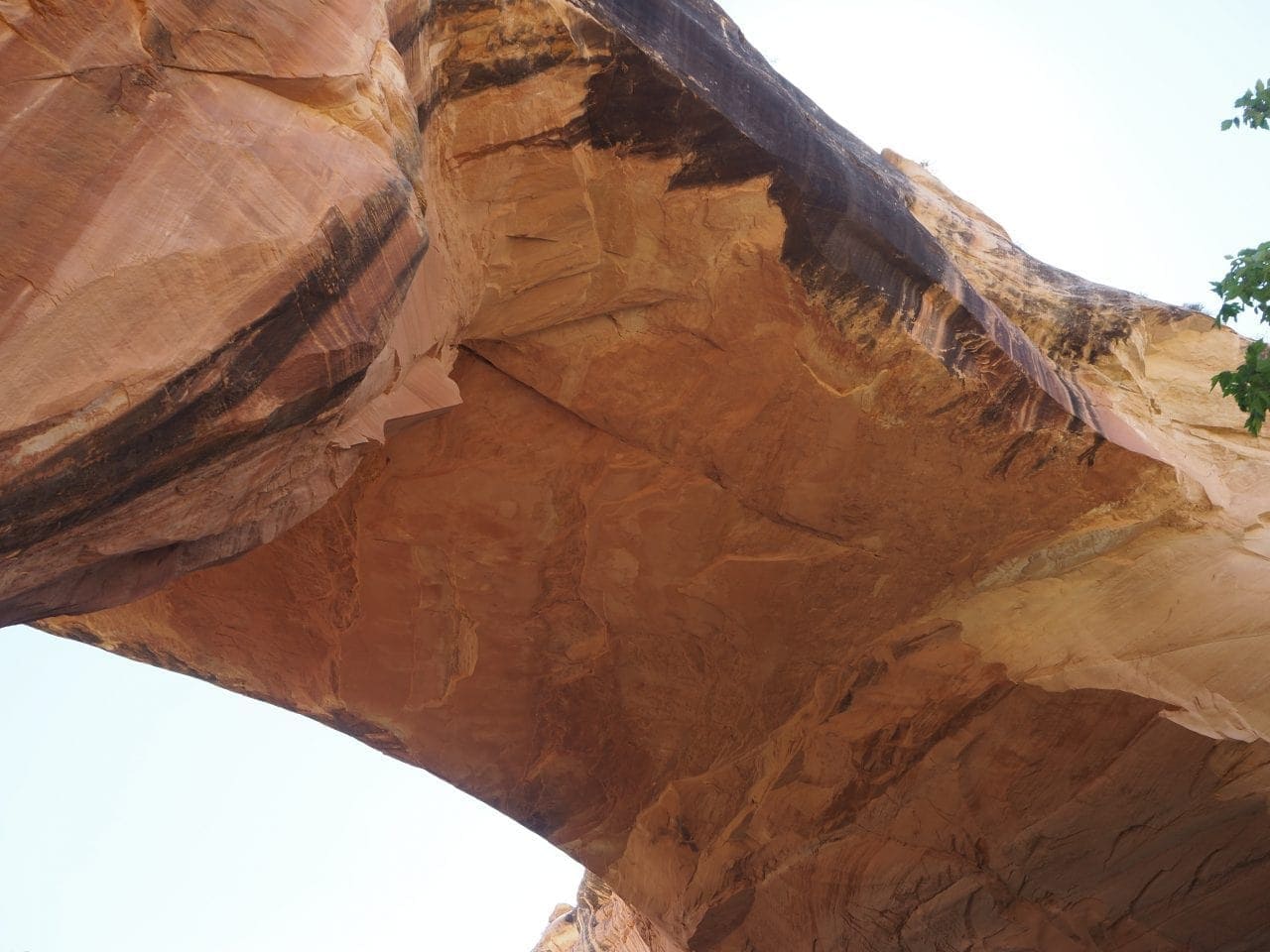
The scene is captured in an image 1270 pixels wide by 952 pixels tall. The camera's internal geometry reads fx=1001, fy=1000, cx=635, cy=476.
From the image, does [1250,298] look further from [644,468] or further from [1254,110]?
[644,468]

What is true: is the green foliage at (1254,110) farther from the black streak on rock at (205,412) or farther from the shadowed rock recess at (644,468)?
the black streak on rock at (205,412)

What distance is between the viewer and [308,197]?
13.5ft

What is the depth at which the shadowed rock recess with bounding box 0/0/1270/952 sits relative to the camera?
382 cm

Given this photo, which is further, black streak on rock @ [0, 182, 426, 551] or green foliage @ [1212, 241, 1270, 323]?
green foliage @ [1212, 241, 1270, 323]

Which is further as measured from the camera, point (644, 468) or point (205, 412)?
point (644, 468)

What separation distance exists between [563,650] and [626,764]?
1.43 metres

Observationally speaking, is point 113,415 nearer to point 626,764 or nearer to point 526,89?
point 526,89

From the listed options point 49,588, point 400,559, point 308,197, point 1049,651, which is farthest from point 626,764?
point 308,197

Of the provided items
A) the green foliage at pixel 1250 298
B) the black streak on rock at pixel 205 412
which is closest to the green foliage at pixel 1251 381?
the green foliage at pixel 1250 298

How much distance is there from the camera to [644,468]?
295 inches

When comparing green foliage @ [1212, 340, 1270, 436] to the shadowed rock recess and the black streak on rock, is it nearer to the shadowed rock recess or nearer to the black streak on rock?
the shadowed rock recess

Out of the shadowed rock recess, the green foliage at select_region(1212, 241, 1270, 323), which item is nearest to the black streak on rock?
the shadowed rock recess

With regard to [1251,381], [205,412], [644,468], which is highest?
[1251,381]

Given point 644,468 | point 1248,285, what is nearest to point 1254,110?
point 1248,285
